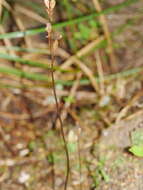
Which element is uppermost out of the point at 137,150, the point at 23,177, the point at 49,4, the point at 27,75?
the point at 49,4

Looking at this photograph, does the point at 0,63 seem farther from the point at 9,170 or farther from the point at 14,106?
the point at 9,170

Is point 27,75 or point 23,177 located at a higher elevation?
point 27,75

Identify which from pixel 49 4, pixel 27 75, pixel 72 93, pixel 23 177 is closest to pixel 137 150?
pixel 49 4

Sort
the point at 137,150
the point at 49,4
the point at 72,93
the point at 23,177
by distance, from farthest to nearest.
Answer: the point at 72,93 → the point at 23,177 → the point at 137,150 → the point at 49,4

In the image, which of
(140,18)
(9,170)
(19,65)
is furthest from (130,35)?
(9,170)

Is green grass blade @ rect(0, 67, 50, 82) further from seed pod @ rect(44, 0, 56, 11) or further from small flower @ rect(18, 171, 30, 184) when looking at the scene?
seed pod @ rect(44, 0, 56, 11)

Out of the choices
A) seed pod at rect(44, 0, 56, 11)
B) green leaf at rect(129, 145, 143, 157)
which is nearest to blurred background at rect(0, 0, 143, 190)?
green leaf at rect(129, 145, 143, 157)

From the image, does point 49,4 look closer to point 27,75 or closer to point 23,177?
point 23,177

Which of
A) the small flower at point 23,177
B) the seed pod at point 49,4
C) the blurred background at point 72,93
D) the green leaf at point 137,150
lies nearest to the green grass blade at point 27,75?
the blurred background at point 72,93
